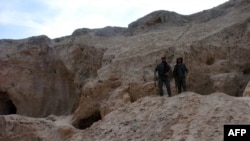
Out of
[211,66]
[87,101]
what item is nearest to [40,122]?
[87,101]

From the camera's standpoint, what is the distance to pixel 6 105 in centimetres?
2208

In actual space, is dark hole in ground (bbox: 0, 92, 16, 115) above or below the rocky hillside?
below

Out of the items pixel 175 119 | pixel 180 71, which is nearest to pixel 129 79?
pixel 180 71

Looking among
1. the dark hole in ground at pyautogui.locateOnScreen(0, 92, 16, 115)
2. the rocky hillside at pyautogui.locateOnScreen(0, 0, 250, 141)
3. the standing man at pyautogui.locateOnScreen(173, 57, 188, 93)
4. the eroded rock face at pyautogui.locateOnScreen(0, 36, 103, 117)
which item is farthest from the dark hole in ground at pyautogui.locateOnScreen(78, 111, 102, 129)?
the dark hole in ground at pyautogui.locateOnScreen(0, 92, 16, 115)

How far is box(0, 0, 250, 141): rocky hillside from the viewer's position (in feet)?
29.5

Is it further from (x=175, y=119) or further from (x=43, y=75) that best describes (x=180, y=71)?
(x=43, y=75)

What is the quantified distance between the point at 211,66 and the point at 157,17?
588cm

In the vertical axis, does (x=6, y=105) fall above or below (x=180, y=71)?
below

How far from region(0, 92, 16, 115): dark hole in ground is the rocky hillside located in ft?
0.17

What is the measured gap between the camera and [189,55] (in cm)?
1600

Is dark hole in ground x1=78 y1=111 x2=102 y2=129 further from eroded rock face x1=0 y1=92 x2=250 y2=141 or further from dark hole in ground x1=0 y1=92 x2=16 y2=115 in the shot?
eroded rock face x1=0 y1=92 x2=250 y2=141

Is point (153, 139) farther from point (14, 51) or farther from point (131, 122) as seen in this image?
point (14, 51)

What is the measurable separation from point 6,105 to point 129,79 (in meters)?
9.10

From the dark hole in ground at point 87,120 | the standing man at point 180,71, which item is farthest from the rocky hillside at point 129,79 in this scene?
the standing man at point 180,71
